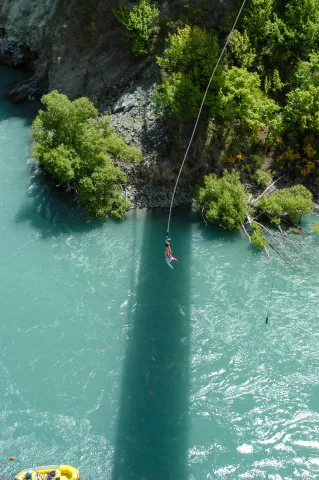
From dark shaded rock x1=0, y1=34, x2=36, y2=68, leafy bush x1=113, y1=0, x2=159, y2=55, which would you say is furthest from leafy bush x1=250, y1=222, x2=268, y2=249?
dark shaded rock x1=0, y1=34, x2=36, y2=68

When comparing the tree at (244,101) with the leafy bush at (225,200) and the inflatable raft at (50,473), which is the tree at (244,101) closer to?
the leafy bush at (225,200)

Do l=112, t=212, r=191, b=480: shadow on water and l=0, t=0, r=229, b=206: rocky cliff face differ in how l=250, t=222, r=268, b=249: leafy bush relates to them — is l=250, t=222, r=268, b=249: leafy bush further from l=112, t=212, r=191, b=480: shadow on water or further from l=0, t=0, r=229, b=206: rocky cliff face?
l=0, t=0, r=229, b=206: rocky cliff face

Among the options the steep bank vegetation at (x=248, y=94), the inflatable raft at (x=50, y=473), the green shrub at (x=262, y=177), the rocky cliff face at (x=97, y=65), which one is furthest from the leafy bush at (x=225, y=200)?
the inflatable raft at (x=50, y=473)

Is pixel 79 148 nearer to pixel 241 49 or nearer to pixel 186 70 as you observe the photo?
pixel 186 70

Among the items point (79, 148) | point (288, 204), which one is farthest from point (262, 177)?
point (79, 148)

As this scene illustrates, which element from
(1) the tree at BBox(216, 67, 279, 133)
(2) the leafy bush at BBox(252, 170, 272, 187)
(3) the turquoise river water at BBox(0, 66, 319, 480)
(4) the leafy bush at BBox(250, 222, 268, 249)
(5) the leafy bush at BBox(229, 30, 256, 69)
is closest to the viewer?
(3) the turquoise river water at BBox(0, 66, 319, 480)

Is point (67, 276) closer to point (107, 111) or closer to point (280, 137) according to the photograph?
point (107, 111)

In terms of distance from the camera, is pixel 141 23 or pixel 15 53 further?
pixel 15 53
